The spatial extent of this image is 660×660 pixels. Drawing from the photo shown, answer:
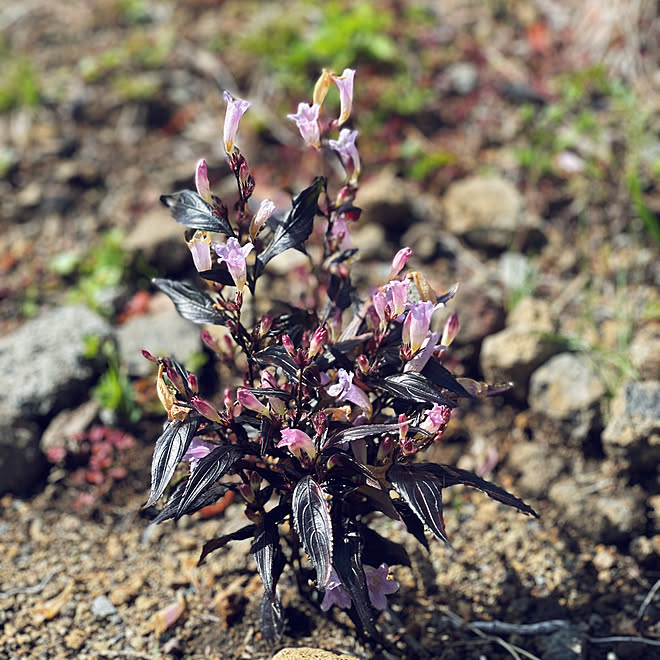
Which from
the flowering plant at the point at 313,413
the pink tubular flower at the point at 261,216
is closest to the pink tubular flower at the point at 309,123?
the flowering plant at the point at 313,413

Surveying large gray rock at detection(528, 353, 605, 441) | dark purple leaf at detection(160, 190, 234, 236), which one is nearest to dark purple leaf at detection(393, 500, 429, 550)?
dark purple leaf at detection(160, 190, 234, 236)

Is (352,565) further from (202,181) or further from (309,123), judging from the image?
(309,123)

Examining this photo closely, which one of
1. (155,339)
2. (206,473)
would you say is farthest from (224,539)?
(155,339)

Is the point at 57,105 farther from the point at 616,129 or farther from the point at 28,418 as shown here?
the point at 616,129

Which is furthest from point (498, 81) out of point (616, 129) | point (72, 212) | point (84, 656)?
point (84, 656)

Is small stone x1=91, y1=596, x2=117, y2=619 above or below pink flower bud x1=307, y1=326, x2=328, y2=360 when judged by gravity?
below

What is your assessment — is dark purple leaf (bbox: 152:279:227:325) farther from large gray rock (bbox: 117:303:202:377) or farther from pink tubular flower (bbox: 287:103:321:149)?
large gray rock (bbox: 117:303:202:377)
